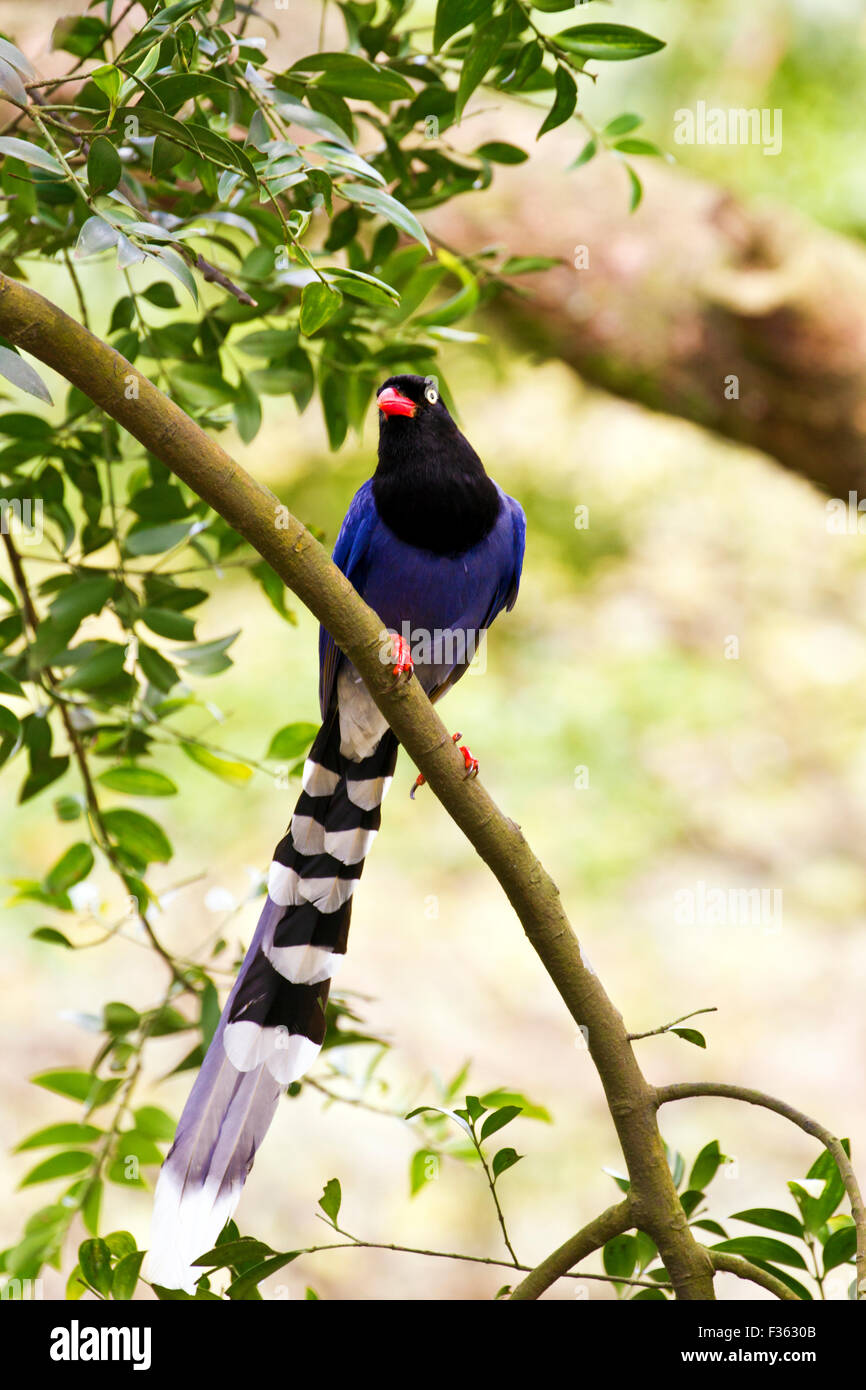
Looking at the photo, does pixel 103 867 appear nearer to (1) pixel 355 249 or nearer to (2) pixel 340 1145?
(2) pixel 340 1145

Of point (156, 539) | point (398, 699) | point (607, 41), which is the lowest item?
point (398, 699)

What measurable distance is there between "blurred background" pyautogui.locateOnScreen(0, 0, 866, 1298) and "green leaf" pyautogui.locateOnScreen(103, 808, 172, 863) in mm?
2153

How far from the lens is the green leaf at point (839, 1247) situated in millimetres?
1590

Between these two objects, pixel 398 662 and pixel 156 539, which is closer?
pixel 398 662

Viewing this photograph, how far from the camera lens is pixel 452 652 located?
8.02ft

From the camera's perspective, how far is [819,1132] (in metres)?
1.48

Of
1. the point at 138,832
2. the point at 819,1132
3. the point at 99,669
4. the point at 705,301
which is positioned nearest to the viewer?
the point at 819,1132

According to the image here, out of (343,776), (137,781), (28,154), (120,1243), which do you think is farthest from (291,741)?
(28,154)

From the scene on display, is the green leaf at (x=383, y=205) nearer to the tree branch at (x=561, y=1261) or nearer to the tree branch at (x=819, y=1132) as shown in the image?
the tree branch at (x=819, y=1132)

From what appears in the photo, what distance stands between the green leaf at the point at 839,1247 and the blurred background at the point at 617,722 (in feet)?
9.74

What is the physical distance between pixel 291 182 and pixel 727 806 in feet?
19.9

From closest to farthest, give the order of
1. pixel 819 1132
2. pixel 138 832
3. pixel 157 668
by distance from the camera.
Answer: pixel 819 1132, pixel 157 668, pixel 138 832

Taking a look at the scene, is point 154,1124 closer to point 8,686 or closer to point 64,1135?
point 64,1135

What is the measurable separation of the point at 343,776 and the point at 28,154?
4.10ft
